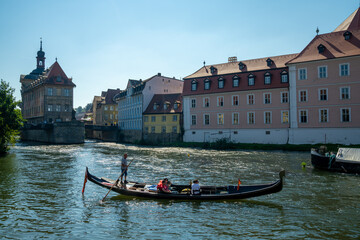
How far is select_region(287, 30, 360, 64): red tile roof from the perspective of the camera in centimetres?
4216

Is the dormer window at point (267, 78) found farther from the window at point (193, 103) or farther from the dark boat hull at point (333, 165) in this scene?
the dark boat hull at point (333, 165)

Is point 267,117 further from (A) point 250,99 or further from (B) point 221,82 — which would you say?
(B) point 221,82

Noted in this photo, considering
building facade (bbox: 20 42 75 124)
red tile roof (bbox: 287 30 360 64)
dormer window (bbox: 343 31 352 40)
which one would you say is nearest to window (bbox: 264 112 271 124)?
red tile roof (bbox: 287 30 360 64)

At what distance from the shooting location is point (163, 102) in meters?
67.2

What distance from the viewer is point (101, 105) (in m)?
106

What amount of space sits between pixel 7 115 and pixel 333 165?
40501 millimetres

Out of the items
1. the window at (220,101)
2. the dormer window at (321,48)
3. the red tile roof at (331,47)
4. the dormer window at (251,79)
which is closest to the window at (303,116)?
the red tile roof at (331,47)

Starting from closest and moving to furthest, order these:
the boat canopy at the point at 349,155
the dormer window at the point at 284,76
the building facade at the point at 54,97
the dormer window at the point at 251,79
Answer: the boat canopy at the point at 349,155 → the dormer window at the point at 284,76 → the dormer window at the point at 251,79 → the building facade at the point at 54,97

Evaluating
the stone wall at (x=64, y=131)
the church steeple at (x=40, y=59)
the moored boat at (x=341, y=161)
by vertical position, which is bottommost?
the moored boat at (x=341, y=161)

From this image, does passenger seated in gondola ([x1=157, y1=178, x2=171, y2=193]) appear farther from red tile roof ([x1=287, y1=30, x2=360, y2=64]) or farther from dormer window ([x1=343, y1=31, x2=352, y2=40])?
dormer window ([x1=343, y1=31, x2=352, y2=40])

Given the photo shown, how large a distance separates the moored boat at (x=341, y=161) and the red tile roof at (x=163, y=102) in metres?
37.4

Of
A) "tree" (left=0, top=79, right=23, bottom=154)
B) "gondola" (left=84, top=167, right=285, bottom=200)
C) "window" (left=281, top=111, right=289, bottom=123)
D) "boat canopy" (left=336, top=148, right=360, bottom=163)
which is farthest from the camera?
"window" (left=281, top=111, right=289, bottom=123)

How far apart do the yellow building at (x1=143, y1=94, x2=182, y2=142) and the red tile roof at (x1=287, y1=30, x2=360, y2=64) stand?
2539cm

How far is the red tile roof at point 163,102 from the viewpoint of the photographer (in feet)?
208
